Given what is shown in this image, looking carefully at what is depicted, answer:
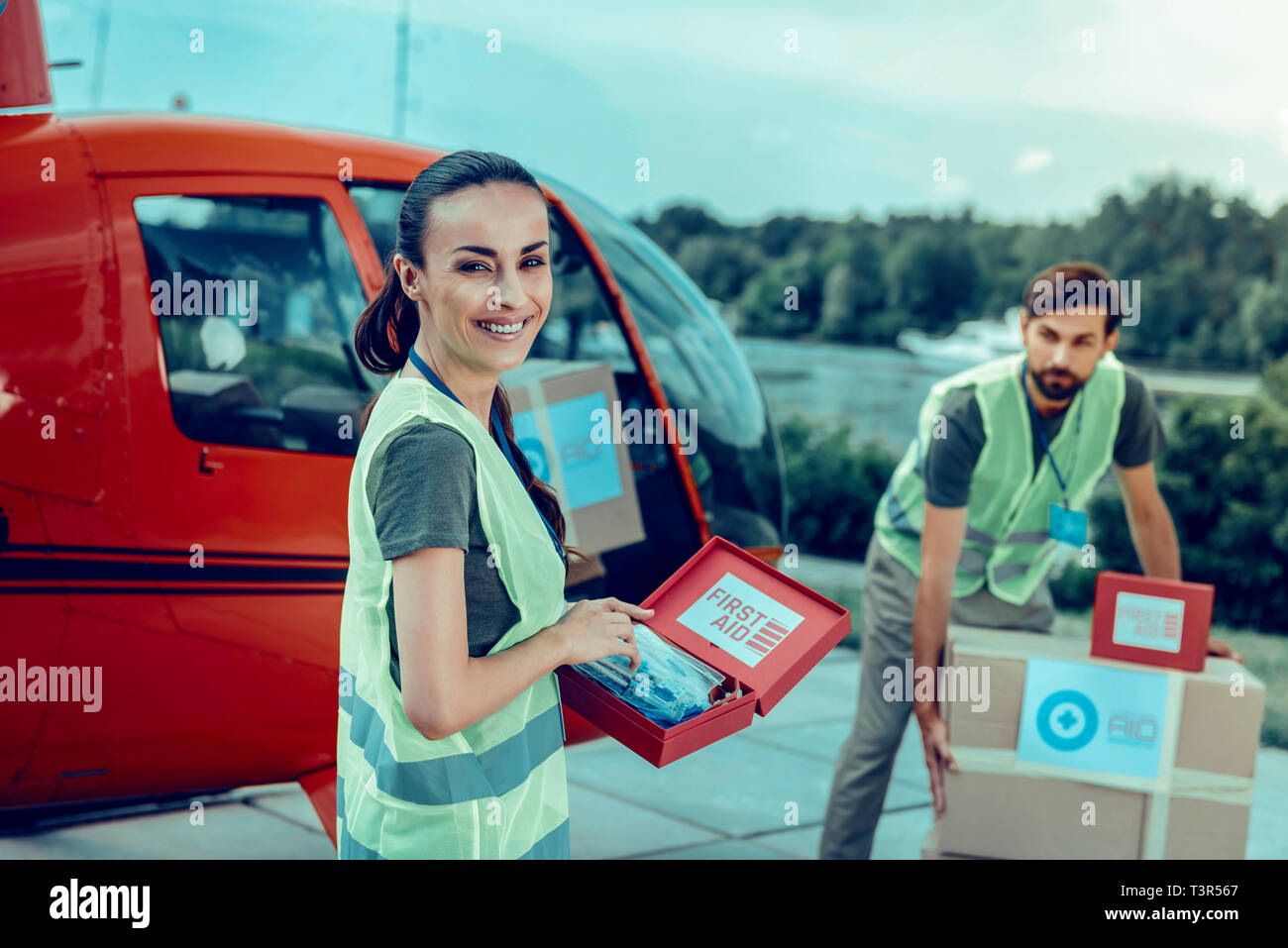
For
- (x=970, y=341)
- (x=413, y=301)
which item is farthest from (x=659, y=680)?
(x=970, y=341)

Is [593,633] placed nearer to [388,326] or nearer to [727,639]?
[727,639]

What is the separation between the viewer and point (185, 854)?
14.0 ft

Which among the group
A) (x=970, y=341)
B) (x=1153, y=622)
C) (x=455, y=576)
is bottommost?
(x=1153, y=622)

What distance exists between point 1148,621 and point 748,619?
161 centimetres

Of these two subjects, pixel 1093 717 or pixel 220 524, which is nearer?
pixel 1093 717

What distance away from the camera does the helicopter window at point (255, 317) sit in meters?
3.57

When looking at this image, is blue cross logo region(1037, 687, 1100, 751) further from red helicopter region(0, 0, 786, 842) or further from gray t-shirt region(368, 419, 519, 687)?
gray t-shirt region(368, 419, 519, 687)

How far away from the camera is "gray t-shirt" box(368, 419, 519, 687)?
156 cm

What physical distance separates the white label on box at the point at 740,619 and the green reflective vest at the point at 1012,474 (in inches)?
60.2

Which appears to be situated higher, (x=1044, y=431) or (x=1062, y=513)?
(x=1044, y=431)

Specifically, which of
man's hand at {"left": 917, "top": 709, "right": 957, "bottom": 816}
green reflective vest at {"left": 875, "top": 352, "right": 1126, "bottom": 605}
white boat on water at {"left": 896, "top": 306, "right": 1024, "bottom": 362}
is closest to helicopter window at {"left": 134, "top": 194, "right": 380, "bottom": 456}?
green reflective vest at {"left": 875, "top": 352, "right": 1126, "bottom": 605}

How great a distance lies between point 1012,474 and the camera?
3.61 metres

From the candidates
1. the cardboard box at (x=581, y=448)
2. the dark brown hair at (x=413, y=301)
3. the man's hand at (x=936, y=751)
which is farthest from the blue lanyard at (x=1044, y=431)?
the dark brown hair at (x=413, y=301)

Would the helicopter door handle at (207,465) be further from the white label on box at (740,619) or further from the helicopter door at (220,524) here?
the white label on box at (740,619)
